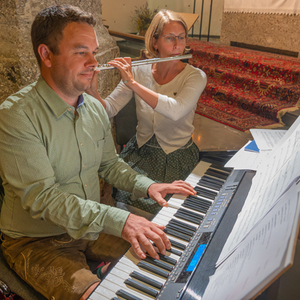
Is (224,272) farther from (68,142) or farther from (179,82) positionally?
(179,82)

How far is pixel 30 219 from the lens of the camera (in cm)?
112

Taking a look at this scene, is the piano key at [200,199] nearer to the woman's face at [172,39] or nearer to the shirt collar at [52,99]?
the shirt collar at [52,99]

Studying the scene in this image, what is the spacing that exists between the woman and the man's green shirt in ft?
1.45

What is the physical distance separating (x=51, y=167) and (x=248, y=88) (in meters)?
2.91

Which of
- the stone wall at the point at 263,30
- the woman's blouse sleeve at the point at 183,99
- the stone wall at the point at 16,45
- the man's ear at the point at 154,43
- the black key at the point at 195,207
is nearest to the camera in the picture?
the black key at the point at 195,207

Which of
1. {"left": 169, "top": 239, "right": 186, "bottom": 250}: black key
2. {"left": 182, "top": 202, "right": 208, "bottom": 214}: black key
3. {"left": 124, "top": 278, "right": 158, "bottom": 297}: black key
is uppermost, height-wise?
{"left": 182, "top": 202, "right": 208, "bottom": 214}: black key

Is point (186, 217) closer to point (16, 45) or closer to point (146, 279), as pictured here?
point (146, 279)

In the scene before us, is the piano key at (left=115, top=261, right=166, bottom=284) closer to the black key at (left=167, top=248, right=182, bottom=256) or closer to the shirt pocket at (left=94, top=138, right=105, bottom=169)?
the black key at (left=167, top=248, right=182, bottom=256)

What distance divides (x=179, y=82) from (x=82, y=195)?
36.8 inches

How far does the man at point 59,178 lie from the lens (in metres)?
1.00

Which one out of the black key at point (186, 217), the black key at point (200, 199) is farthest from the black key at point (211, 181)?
the black key at point (186, 217)

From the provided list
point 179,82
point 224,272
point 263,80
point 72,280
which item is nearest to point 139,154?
A: point 179,82

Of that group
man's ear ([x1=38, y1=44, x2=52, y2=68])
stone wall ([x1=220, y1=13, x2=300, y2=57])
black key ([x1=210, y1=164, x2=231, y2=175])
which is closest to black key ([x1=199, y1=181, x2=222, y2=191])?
black key ([x1=210, y1=164, x2=231, y2=175])

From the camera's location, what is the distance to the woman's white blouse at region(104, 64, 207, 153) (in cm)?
168
